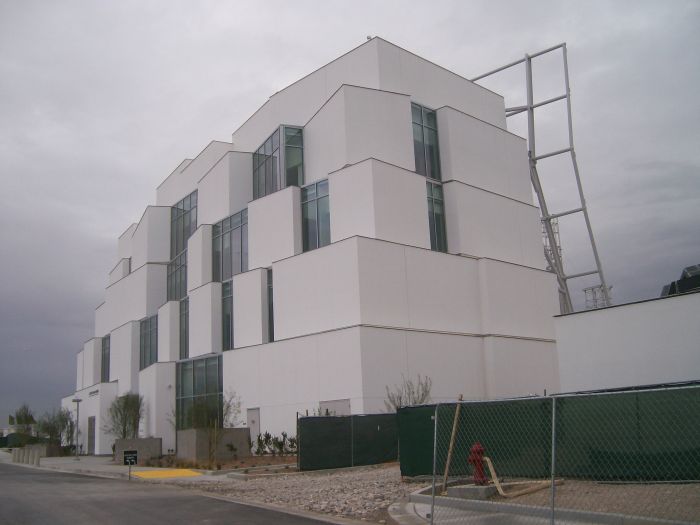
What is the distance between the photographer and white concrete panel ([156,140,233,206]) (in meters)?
57.4

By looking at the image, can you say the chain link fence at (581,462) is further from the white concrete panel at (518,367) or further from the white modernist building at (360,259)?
the white concrete panel at (518,367)

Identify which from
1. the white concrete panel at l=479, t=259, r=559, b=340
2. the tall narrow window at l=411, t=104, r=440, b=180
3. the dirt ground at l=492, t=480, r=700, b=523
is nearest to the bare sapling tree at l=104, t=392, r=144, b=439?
the white concrete panel at l=479, t=259, r=559, b=340

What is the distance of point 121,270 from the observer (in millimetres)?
72562

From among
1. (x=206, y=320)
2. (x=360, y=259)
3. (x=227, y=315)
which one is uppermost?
(x=360, y=259)

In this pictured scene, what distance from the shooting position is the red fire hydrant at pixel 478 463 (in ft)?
47.6

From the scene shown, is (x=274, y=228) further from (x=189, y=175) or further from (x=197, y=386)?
(x=189, y=175)

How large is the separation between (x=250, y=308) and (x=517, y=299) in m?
17.5

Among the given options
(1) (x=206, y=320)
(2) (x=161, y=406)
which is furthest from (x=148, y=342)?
(1) (x=206, y=320)

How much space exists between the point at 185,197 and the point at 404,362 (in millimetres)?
32245

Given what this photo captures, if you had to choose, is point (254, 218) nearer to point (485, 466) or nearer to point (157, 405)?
point (157, 405)

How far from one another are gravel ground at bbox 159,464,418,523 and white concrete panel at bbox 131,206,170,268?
3960 cm

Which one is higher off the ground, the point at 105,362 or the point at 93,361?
the point at 93,361

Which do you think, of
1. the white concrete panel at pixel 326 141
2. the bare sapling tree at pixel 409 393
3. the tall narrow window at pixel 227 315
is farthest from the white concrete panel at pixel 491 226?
the tall narrow window at pixel 227 315

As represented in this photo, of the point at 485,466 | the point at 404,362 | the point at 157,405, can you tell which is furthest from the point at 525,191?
the point at 485,466
